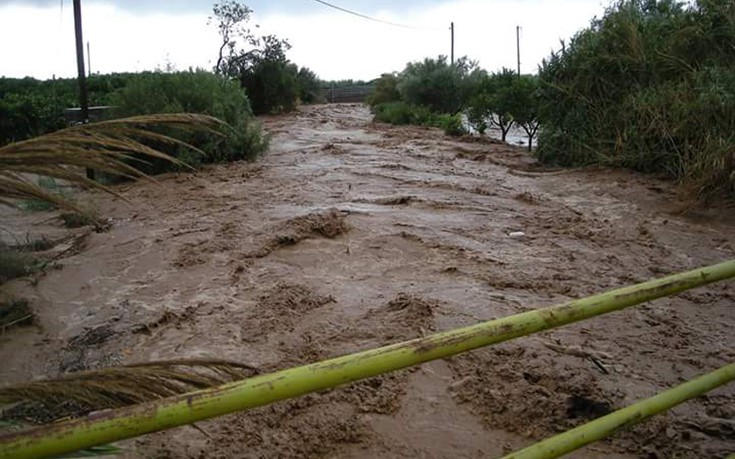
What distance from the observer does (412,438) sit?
288 centimetres

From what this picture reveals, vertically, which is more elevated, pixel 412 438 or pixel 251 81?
pixel 251 81

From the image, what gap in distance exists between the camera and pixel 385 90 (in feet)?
104

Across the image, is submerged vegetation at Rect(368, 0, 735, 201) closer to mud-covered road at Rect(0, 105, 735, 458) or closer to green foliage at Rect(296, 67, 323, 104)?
mud-covered road at Rect(0, 105, 735, 458)

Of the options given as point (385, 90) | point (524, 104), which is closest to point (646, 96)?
point (524, 104)

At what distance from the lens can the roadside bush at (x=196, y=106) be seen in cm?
1141

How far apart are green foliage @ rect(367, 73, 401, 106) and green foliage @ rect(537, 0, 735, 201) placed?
19.4 meters

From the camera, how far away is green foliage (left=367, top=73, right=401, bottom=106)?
31016 mm

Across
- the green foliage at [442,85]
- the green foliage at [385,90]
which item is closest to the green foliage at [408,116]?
the green foliage at [442,85]

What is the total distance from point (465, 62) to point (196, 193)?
18283mm

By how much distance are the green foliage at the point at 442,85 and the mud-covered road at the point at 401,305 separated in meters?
15.9

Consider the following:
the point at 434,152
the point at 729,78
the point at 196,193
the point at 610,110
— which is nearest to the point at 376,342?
the point at 196,193

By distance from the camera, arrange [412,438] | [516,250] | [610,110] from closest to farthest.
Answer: [412,438]
[516,250]
[610,110]

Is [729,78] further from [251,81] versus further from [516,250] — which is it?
[251,81]

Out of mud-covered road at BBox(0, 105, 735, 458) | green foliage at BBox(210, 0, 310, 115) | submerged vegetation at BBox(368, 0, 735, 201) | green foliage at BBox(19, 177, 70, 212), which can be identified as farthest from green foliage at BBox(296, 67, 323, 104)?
green foliage at BBox(19, 177, 70, 212)
